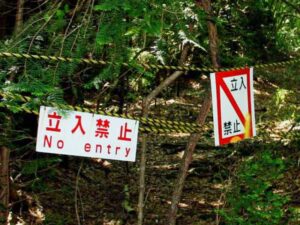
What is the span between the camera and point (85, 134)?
9.02 feet

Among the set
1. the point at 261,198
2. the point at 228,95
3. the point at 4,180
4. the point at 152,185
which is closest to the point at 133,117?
the point at 228,95

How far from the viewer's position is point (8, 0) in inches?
183

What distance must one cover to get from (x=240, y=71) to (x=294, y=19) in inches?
122

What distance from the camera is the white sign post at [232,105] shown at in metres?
3.25

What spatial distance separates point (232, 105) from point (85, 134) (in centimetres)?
122

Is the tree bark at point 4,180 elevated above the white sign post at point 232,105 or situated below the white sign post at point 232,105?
below

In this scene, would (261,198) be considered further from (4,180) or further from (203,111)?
(4,180)

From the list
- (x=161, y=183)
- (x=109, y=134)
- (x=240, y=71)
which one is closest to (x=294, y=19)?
(x=240, y=71)

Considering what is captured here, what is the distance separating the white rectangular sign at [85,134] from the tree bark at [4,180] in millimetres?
1523

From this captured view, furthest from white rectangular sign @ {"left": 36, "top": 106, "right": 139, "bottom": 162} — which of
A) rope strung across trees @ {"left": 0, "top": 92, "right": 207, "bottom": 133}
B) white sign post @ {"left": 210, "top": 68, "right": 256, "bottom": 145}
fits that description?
white sign post @ {"left": 210, "top": 68, "right": 256, "bottom": 145}

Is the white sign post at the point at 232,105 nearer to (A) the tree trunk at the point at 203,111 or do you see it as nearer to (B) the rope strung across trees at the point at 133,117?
→ (B) the rope strung across trees at the point at 133,117

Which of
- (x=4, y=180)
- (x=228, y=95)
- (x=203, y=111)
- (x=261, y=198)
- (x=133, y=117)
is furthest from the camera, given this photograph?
(x=4, y=180)

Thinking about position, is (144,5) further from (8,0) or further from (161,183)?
(161,183)

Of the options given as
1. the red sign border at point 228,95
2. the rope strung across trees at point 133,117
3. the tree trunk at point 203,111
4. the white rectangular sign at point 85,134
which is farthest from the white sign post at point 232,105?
the white rectangular sign at point 85,134
